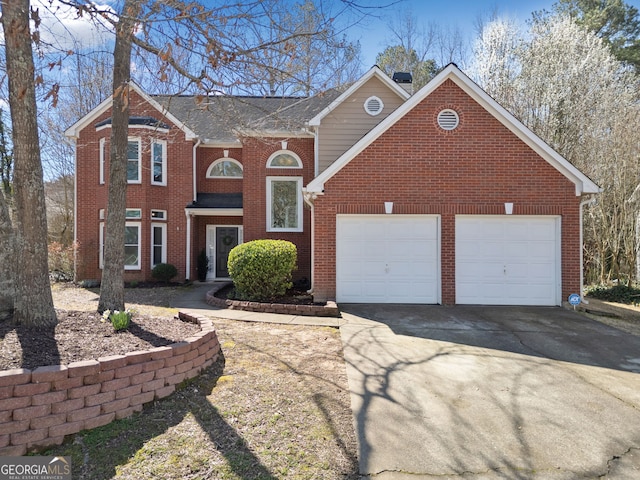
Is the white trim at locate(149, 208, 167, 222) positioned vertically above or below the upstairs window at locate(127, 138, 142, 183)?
below

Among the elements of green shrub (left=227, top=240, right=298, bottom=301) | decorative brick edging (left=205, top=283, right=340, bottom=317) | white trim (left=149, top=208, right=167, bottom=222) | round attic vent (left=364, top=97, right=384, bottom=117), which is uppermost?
round attic vent (left=364, top=97, right=384, bottom=117)

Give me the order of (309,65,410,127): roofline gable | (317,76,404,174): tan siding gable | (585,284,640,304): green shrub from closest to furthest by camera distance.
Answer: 1. (585,284,640,304): green shrub
2. (309,65,410,127): roofline gable
3. (317,76,404,174): tan siding gable

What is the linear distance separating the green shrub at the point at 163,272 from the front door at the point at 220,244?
1.81 metres

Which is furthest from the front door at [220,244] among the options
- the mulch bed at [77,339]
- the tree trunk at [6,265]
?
the tree trunk at [6,265]

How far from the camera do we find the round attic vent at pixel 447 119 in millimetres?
9578

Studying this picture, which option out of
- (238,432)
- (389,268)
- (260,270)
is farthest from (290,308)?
(238,432)

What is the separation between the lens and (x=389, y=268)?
31.6 feet

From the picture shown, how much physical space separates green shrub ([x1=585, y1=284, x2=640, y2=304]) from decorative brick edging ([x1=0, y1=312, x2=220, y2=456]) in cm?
1322

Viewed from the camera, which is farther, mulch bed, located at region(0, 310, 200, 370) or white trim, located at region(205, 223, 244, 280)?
white trim, located at region(205, 223, 244, 280)

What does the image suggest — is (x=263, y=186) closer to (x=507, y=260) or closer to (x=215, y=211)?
(x=215, y=211)

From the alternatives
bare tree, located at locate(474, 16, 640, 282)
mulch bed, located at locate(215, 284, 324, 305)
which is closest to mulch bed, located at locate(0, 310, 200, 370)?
mulch bed, located at locate(215, 284, 324, 305)

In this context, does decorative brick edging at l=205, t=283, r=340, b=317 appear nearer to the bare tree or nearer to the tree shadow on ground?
the tree shadow on ground

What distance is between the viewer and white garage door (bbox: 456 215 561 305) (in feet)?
31.2

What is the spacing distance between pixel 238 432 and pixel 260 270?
5887 millimetres
